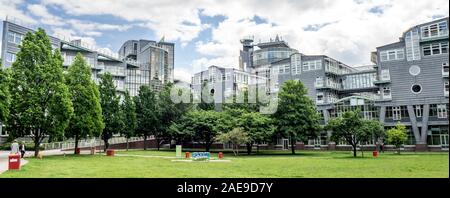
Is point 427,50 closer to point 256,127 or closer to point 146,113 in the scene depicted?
point 256,127

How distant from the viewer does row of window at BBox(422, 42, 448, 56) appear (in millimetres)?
31562

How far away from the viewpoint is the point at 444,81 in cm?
3206

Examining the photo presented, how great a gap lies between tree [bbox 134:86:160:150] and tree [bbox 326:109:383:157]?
20937 mm

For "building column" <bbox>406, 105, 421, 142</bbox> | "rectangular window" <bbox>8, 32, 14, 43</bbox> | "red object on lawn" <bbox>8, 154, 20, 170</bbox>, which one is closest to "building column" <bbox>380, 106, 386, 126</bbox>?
"building column" <bbox>406, 105, 421, 142</bbox>

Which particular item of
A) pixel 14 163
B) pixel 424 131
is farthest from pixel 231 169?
pixel 424 131

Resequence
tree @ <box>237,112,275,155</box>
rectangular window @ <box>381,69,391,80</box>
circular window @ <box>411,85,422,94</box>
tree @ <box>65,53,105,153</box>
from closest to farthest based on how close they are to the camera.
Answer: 1. tree @ <box>65,53,105,153</box>
2. tree @ <box>237,112,275,155</box>
3. circular window @ <box>411,85,422,94</box>
4. rectangular window @ <box>381,69,391,80</box>

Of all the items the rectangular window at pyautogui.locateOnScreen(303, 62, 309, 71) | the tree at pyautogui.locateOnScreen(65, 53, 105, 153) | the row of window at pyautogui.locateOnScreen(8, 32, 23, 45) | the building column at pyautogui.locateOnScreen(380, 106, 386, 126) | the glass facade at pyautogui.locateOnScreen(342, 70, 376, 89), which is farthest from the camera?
the glass facade at pyautogui.locateOnScreen(342, 70, 376, 89)

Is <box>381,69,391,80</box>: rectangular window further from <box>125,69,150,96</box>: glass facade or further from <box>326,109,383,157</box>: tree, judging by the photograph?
<box>125,69,150,96</box>: glass facade

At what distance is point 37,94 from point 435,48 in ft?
108

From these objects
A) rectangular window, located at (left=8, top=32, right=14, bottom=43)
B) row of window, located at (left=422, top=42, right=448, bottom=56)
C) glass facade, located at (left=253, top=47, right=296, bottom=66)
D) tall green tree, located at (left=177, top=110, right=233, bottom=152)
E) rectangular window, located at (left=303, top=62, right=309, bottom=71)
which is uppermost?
glass facade, located at (left=253, top=47, right=296, bottom=66)

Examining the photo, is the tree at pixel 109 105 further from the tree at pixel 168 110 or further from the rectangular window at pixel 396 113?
the rectangular window at pixel 396 113

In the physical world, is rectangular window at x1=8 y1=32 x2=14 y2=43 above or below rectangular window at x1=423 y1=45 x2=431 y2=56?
above

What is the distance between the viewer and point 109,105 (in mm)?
32656
